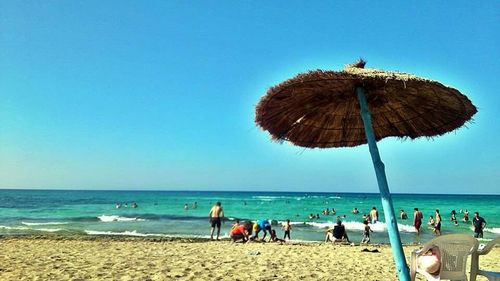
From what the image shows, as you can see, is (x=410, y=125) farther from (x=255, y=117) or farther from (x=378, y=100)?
(x=255, y=117)

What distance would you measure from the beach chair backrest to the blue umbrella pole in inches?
34.3

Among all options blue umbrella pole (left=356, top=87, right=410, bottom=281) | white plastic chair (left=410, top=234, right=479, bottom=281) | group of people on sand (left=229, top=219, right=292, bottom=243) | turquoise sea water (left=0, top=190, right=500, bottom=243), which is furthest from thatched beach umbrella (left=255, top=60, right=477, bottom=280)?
turquoise sea water (left=0, top=190, right=500, bottom=243)

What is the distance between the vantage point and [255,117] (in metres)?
4.52

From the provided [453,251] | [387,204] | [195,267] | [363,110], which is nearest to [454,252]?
[453,251]

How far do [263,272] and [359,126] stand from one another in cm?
433

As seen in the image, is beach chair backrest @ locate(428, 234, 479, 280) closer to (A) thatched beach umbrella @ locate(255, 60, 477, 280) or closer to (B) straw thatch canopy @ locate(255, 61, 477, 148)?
(A) thatched beach umbrella @ locate(255, 60, 477, 280)

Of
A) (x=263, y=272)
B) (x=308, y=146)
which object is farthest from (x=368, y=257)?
(x=308, y=146)

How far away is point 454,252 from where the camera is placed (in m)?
4.43

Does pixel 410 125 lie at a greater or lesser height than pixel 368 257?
greater

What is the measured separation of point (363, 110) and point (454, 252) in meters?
1.84

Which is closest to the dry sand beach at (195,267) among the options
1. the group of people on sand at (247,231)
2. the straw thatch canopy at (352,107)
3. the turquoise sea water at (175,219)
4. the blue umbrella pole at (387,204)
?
the straw thatch canopy at (352,107)

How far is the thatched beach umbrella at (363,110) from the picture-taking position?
3.74 m

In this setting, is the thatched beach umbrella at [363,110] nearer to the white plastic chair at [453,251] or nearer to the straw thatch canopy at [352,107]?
the straw thatch canopy at [352,107]

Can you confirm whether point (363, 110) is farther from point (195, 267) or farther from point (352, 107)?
point (195, 267)
